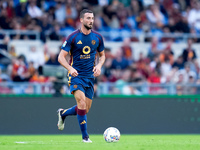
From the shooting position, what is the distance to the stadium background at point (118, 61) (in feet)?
45.1

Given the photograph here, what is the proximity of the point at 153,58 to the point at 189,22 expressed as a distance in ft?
11.5

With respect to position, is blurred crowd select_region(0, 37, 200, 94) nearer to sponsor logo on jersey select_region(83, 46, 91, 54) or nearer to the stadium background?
the stadium background

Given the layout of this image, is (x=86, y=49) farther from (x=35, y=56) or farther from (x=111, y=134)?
(x=35, y=56)

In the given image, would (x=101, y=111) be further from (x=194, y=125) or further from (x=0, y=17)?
(x=0, y=17)

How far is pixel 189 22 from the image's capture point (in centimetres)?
2002

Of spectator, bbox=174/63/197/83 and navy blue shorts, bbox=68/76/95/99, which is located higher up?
navy blue shorts, bbox=68/76/95/99

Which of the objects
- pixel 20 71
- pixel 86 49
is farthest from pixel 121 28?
pixel 86 49

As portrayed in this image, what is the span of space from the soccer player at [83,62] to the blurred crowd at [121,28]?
184 inches

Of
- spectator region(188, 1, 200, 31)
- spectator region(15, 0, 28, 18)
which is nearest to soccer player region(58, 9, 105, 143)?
spectator region(15, 0, 28, 18)

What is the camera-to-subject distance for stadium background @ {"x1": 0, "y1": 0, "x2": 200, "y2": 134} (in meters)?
13.7

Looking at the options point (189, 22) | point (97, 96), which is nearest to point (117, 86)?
point (97, 96)

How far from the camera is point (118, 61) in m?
16.3

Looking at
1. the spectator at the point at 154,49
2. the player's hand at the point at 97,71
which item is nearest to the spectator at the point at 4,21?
the spectator at the point at 154,49
